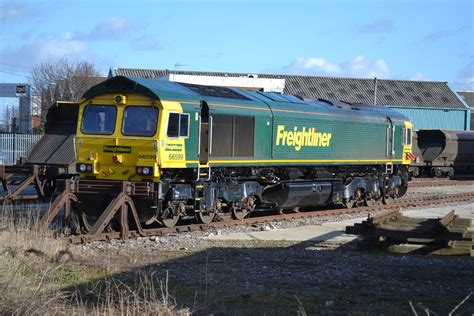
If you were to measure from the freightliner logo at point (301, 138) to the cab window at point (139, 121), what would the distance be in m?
4.59

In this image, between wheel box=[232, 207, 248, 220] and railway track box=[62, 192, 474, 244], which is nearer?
railway track box=[62, 192, 474, 244]

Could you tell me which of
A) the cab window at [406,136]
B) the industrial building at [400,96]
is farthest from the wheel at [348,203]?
the industrial building at [400,96]

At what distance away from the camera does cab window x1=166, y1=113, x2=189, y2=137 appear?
44.4ft

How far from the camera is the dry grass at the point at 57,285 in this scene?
20.4 ft

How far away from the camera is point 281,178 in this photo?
17.7 metres

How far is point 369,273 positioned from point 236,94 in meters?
7.94

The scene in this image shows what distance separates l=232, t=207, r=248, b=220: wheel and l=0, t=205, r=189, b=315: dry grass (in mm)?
5780

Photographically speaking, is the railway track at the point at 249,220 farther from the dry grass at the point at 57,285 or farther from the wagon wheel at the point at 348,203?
the dry grass at the point at 57,285

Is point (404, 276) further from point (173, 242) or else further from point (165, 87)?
point (165, 87)

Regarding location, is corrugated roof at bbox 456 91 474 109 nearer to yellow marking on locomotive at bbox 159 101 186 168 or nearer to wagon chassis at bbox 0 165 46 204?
wagon chassis at bbox 0 165 46 204

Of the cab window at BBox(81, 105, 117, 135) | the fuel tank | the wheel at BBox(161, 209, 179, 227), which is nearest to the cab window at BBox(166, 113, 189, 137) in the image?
the cab window at BBox(81, 105, 117, 135)

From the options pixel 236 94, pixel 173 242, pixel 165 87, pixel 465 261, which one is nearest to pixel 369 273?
pixel 465 261

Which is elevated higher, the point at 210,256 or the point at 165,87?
the point at 165,87

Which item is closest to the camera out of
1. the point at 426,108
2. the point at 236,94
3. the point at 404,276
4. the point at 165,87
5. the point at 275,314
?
the point at 275,314
